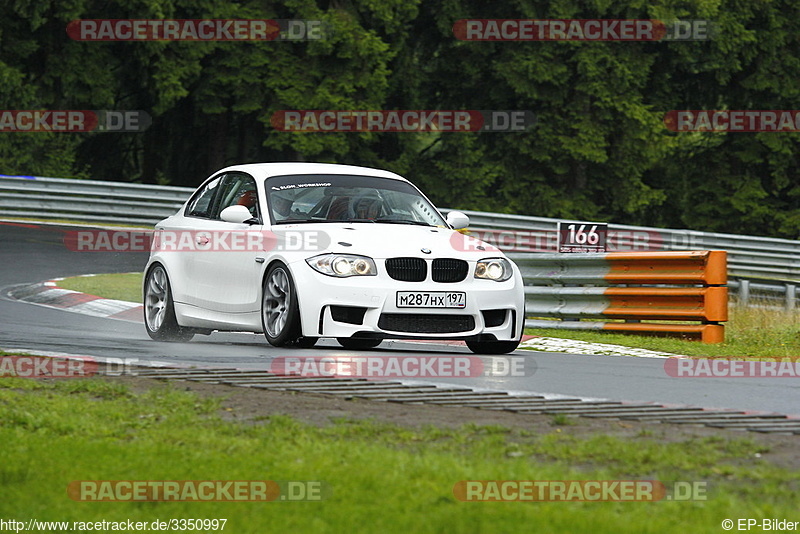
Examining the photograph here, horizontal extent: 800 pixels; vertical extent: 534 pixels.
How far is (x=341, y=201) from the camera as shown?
38.4 ft

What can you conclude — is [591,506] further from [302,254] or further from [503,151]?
[503,151]

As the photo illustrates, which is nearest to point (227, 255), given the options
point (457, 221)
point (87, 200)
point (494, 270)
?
point (457, 221)

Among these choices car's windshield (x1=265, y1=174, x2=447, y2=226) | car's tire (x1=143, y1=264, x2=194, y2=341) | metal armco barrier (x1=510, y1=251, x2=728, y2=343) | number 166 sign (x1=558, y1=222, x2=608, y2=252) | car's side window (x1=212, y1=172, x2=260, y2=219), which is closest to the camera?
car's windshield (x1=265, y1=174, x2=447, y2=226)

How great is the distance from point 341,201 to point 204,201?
5.65 ft

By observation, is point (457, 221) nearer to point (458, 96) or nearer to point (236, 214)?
point (236, 214)

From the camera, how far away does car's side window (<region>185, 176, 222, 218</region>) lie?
1266cm

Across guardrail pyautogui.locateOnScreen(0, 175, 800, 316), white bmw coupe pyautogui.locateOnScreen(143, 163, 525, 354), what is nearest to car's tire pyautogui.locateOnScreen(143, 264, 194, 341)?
white bmw coupe pyautogui.locateOnScreen(143, 163, 525, 354)

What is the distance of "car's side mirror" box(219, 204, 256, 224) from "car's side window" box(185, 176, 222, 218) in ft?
3.58

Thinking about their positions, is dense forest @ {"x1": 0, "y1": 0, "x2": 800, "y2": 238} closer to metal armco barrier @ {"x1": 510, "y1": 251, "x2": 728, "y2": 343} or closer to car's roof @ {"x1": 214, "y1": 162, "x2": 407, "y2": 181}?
metal armco barrier @ {"x1": 510, "y1": 251, "x2": 728, "y2": 343}

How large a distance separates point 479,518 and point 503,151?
33819 mm

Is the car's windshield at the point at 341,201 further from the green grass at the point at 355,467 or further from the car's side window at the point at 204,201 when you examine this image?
the green grass at the point at 355,467

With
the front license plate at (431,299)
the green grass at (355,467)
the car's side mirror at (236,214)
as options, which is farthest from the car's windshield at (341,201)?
the green grass at (355,467)

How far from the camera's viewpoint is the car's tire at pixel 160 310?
1263 cm

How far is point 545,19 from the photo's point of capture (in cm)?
3700
